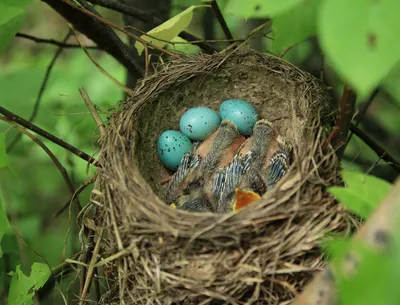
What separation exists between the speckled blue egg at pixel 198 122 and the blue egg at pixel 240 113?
4 cm

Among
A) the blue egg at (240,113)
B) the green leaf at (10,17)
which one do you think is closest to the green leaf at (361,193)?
the green leaf at (10,17)

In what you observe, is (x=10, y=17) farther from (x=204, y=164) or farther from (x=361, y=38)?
(x=361, y=38)

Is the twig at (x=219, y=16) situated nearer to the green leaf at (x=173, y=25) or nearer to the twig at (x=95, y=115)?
Answer: the green leaf at (x=173, y=25)

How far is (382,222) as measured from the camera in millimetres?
777

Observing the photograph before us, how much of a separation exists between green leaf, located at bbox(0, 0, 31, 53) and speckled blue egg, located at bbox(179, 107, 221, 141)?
73cm

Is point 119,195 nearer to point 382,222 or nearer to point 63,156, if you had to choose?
point 382,222

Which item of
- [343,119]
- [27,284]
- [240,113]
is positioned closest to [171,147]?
[240,113]

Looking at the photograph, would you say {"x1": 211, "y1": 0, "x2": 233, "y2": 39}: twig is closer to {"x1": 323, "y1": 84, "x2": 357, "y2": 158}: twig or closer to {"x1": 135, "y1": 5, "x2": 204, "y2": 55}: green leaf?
{"x1": 135, "y1": 5, "x2": 204, "y2": 55}: green leaf

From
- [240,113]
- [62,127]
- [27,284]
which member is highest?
[240,113]

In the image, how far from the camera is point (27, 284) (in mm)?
1750

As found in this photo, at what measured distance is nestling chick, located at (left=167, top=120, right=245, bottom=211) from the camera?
2080 millimetres

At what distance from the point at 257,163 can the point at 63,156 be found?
132 cm

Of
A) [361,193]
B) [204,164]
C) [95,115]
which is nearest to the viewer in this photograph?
[361,193]

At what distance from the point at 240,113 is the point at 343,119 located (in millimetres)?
822
